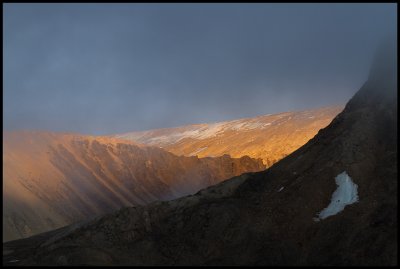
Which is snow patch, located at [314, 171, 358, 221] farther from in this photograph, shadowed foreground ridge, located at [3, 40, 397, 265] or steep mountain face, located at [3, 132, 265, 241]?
steep mountain face, located at [3, 132, 265, 241]

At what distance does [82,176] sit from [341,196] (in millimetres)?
73705

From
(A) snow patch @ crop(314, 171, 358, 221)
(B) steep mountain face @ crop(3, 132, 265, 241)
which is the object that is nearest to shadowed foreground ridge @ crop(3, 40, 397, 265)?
(A) snow patch @ crop(314, 171, 358, 221)

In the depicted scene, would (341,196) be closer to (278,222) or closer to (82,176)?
(278,222)

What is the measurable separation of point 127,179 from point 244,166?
1479 inches

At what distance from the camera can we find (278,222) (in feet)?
118

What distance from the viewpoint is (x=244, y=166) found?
138m

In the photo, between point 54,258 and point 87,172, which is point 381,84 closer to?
point 54,258

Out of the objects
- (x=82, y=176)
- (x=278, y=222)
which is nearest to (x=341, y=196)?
(x=278, y=222)

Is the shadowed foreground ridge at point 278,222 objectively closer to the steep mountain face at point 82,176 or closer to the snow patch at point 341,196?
the snow patch at point 341,196

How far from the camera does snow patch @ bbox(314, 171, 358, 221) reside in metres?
35.2

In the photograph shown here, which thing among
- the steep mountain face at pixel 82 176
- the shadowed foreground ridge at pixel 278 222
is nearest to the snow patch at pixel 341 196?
the shadowed foreground ridge at pixel 278 222

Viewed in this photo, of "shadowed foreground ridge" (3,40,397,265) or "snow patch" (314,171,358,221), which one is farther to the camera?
"snow patch" (314,171,358,221)

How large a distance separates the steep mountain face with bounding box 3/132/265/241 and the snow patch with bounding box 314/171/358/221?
47.6 metres

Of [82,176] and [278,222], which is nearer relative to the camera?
[278,222]
